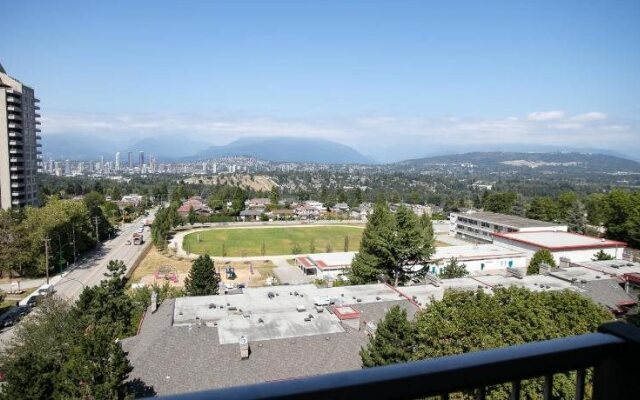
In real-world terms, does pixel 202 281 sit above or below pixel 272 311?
below

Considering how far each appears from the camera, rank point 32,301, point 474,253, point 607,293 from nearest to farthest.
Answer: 1. point 607,293
2. point 32,301
3. point 474,253

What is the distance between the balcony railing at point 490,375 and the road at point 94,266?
20958mm

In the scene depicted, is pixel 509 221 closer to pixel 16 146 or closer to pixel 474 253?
pixel 474 253

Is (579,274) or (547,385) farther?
(579,274)

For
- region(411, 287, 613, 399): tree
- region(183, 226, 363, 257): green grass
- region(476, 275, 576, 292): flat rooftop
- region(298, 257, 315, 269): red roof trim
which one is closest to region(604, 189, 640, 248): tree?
region(183, 226, 363, 257): green grass

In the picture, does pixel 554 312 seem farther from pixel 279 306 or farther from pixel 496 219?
pixel 496 219

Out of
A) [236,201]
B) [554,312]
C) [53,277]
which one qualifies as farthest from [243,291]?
[236,201]

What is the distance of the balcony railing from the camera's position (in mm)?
1084

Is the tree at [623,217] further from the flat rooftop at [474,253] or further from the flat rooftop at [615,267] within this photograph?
the flat rooftop at [615,267]

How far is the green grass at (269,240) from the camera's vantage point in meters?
38.9

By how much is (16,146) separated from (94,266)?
52.8 ft

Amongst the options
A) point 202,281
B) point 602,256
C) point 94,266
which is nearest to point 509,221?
point 602,256

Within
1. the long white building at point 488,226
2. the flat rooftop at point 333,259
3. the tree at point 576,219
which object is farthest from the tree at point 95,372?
the tree at point 576,219

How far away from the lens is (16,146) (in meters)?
40.7
